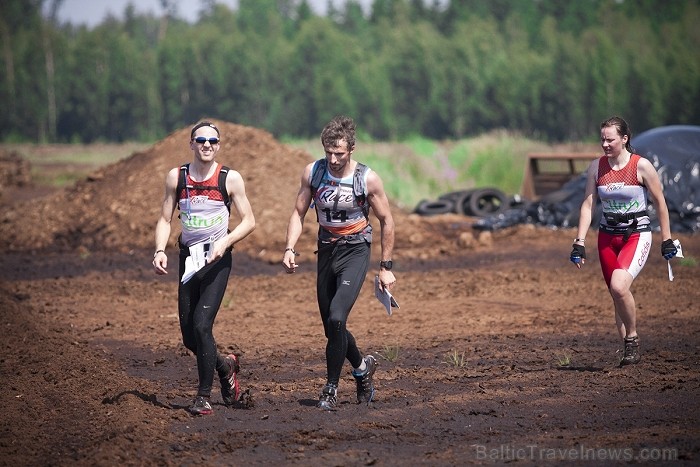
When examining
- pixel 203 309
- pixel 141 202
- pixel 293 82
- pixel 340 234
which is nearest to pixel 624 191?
pixel 340 234

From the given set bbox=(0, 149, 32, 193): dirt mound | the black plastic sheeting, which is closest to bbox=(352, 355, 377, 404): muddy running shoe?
the black plastic sheeting

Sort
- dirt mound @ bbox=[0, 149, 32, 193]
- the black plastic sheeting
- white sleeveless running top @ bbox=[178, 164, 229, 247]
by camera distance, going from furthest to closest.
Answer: dirt mound @ bbox=[0, 149, 32, 193], the black plastic sheeting, white sleeveless running top @ bbox=[178, 164, 229, 247]

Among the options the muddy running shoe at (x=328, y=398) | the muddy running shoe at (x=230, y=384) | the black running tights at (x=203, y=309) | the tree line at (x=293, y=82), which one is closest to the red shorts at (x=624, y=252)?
the muddy running shoe at (x=328, y=398)

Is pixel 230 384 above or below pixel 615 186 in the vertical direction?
below

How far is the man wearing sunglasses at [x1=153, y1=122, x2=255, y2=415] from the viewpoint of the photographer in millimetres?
8086

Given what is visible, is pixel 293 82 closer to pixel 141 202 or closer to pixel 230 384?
pixel 141 202

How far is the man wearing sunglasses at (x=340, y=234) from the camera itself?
26.9ft

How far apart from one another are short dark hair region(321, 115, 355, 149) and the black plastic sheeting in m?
13.3

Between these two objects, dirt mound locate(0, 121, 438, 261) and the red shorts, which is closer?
the red shorts

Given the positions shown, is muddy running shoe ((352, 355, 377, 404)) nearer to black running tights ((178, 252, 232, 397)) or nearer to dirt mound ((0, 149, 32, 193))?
black running tights ((178, 252, 232, 397))

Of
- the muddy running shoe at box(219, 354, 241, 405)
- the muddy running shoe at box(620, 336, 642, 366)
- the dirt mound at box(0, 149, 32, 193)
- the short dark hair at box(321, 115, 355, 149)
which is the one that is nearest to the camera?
the short dark hair at box(321, 115, 355, 149)

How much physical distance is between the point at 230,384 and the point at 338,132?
6.79 feet

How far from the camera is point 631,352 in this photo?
9695 mm

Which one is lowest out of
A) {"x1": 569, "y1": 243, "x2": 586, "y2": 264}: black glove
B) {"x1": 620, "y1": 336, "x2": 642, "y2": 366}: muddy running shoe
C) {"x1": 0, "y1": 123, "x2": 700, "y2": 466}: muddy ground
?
{"x1": 0, "y1": 123, "x2": 700, "y2": 466}: muddy ground
